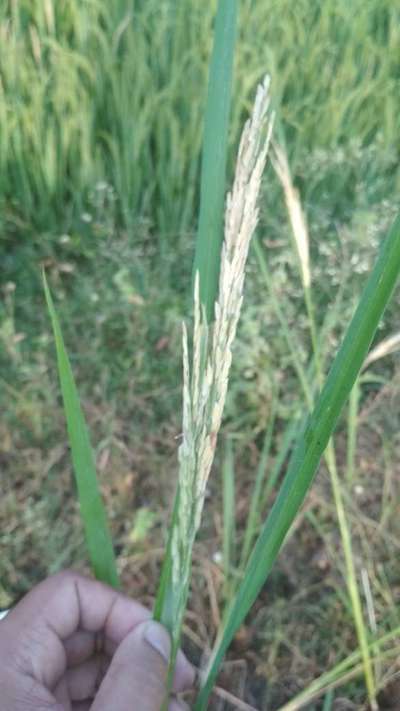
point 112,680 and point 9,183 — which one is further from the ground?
point 9,183

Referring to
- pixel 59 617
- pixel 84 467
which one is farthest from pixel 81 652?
pixel 84 467

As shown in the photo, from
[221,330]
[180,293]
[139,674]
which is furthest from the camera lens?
[180,293]

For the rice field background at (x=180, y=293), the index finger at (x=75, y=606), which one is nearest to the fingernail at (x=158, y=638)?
the index finger at (x=75, y=606)

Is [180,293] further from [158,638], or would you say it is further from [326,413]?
[326,413]

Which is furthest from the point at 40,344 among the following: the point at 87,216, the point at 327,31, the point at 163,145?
the point at 327,31

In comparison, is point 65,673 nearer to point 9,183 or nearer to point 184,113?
point 9,183

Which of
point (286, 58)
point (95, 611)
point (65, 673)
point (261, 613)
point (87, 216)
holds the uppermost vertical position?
point (286, 58)

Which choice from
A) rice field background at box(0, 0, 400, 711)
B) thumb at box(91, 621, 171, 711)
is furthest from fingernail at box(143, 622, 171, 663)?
rice field background at box(0, 0, 400, 711)
